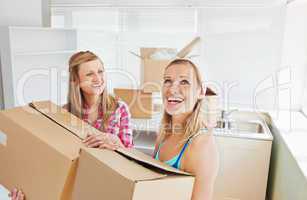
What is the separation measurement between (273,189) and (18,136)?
6.25 ft

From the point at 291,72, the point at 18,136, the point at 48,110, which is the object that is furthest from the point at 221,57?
the point at 18,136

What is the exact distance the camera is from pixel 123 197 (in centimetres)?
73

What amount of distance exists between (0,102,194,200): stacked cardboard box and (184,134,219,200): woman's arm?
111 millimetres

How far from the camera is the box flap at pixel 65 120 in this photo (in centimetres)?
116

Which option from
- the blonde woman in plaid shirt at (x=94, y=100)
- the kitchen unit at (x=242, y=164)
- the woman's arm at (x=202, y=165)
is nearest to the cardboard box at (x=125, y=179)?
the woman's arm at (x=202, y=165)

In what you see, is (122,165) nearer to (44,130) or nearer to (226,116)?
(44,130)

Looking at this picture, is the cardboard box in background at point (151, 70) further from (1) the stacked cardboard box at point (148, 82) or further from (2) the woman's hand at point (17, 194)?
(2) the woman's hand at point (17, 194)

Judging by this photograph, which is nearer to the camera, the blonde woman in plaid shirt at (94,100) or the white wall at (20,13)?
the blonde woman in plaid shirt at (94,100)

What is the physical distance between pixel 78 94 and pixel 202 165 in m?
0.79

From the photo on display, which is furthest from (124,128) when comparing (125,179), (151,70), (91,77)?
(151,70)

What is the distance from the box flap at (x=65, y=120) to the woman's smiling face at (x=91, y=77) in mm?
205

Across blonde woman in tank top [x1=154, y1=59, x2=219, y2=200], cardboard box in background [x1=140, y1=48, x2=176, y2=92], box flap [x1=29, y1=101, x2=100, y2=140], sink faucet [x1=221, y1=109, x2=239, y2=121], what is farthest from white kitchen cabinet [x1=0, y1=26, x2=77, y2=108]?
blonde woman in tank top [x1=154, y1=59, x2=219, y2=200]

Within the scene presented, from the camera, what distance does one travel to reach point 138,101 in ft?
8.82

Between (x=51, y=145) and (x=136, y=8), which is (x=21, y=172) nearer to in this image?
(x=51, y=145)
